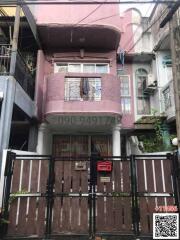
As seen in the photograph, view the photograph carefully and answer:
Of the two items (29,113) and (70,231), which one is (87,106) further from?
(70,231)

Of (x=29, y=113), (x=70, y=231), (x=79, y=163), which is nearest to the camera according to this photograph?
(x=70, y=231)

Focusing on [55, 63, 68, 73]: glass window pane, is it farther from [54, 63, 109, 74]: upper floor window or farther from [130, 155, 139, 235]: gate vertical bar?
[130, 155, 139, 235]: gate vertical bar

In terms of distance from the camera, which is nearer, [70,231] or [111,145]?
[70,231]

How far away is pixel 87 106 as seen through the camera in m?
9.23

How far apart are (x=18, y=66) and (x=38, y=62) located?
2.12m

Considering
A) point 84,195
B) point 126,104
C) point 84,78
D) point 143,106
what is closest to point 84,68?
point 84,78

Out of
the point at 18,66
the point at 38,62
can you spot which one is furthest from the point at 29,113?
the point at 38,62

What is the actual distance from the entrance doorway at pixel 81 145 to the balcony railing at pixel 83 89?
6.94 feet

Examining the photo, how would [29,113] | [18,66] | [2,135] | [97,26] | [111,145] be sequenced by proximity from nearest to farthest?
[2,135]
[18,66]
[29,113]
[97,26]
[111,145]

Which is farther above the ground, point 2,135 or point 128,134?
point 128,134

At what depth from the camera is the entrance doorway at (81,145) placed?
1064cm

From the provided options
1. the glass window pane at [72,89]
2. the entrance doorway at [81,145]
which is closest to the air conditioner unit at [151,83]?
the entrance doorway at [81,145]

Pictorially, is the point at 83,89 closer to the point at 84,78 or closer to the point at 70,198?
the point at 84,78

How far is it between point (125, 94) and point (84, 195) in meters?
6.63
